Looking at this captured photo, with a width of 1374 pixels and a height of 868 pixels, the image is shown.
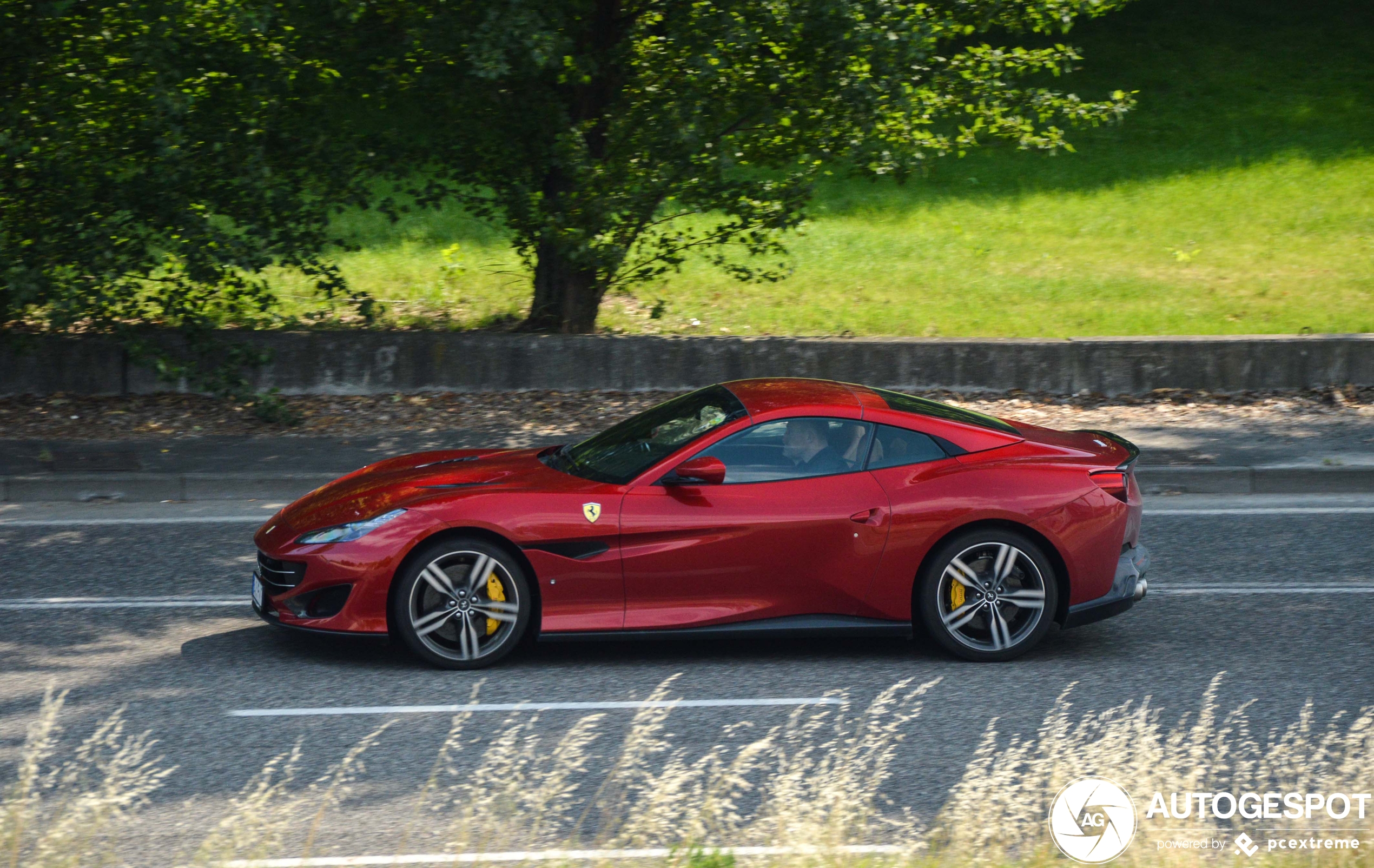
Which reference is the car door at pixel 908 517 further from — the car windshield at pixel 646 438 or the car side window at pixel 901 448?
the car windshield at pixel 646 438

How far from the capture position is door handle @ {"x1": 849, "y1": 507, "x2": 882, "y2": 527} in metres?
5.98

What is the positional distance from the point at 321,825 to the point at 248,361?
834 centimetres

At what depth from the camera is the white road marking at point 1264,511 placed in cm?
926

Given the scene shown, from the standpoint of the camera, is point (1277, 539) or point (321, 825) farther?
point (1277, 539)

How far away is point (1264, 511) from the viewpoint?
9359mm

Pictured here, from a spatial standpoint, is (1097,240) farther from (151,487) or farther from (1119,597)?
(151,487)

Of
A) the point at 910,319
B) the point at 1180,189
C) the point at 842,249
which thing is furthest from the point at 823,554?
the point at 1180,189

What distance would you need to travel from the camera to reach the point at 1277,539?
848cm

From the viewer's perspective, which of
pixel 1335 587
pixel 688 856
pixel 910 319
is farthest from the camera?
pixel 910 319

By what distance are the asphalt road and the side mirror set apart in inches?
35.5

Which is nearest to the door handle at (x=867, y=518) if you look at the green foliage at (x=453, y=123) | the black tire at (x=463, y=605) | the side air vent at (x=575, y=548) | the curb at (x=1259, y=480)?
the side air vent at (x=575, y=548)

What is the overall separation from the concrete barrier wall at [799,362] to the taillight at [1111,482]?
20.9 feet

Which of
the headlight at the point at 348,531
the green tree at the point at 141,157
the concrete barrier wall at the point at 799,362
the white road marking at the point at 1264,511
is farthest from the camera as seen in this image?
the concrete barrier wall at the point at 799,362

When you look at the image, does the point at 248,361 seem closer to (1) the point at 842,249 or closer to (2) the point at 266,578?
(2) the point at 266,578
